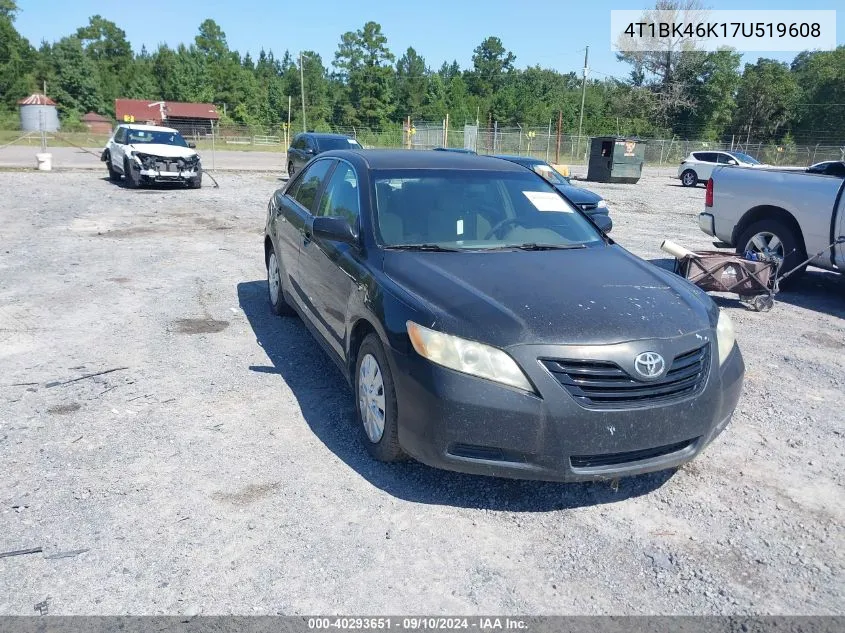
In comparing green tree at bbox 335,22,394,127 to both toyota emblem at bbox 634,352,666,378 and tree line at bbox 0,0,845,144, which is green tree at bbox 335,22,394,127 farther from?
toyota emblem at bbox 634,352,666,378

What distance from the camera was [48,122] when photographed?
191 feet

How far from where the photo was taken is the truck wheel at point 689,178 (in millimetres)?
30312

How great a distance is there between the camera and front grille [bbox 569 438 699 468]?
3086 millimetres

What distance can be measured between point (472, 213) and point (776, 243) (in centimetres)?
537

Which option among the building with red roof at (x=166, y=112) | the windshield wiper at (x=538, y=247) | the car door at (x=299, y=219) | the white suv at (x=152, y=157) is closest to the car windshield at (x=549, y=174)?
the car door at (x=299, y=219)

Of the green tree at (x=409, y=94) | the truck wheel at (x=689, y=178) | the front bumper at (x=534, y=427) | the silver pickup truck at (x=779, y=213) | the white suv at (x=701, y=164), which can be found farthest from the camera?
the green tree at (x=409, y=94)

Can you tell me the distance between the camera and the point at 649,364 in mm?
3061

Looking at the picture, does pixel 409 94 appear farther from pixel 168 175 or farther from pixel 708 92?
pixel 168 175

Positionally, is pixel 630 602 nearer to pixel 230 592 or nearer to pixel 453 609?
pixel 453 609

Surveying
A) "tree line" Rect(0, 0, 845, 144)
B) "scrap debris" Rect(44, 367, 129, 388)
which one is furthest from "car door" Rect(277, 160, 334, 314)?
"tree line" Rect(0, 0, 845, 144)

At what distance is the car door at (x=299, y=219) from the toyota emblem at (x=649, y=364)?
2.67 meters

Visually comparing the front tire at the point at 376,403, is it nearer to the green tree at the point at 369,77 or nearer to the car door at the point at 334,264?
the car door at the point at 334,264

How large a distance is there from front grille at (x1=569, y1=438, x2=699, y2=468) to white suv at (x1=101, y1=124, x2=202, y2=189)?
16893 millimetres

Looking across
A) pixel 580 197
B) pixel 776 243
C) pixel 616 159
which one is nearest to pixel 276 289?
pixel 776 243
